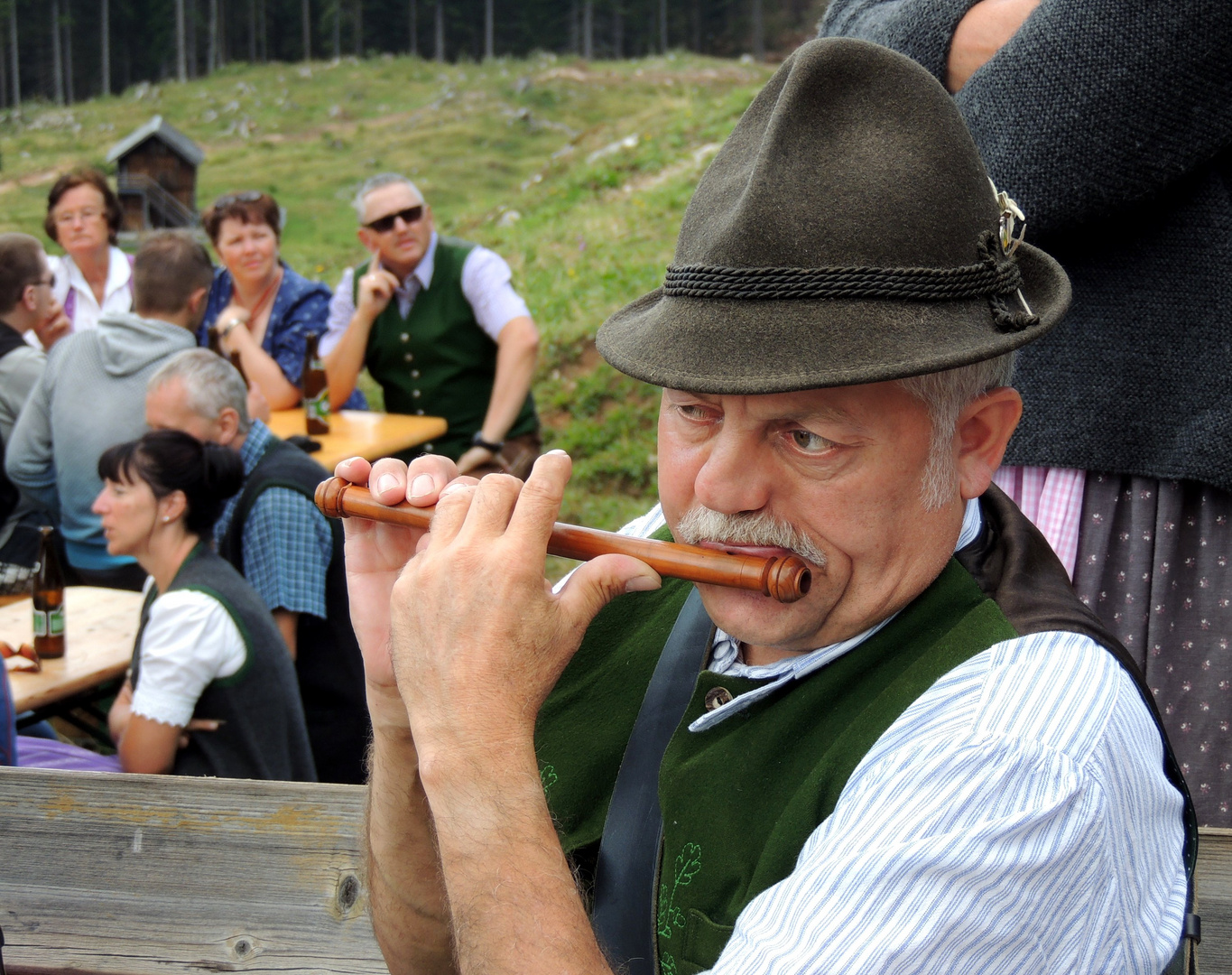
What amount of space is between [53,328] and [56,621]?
354cm

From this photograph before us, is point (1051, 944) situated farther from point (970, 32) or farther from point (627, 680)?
point (970, 32)

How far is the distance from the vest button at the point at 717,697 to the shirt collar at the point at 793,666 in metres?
0.03

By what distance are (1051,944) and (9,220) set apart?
27.6 m

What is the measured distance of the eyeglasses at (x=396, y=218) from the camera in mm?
6406

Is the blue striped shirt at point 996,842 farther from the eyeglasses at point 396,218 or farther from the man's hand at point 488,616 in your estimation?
the eyeglasses at point 396,218

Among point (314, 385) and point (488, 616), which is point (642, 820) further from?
point (314, 385)

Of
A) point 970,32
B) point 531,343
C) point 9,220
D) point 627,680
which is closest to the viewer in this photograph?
point 627,680

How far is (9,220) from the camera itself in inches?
966

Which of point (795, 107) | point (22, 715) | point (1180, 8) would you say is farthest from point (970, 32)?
point (22, 715)

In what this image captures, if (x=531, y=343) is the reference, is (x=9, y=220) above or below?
below

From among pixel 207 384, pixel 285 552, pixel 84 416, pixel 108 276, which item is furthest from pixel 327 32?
pixel 285 552

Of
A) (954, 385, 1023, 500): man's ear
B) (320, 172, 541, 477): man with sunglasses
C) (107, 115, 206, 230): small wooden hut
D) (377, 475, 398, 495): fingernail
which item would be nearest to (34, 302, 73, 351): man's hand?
(320, 172, 541, 477): man with sunglasses

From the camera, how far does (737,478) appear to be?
1.50 m

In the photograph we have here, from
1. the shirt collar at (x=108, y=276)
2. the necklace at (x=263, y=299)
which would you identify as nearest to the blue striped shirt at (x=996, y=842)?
the necklace at (x=263, y=299)
